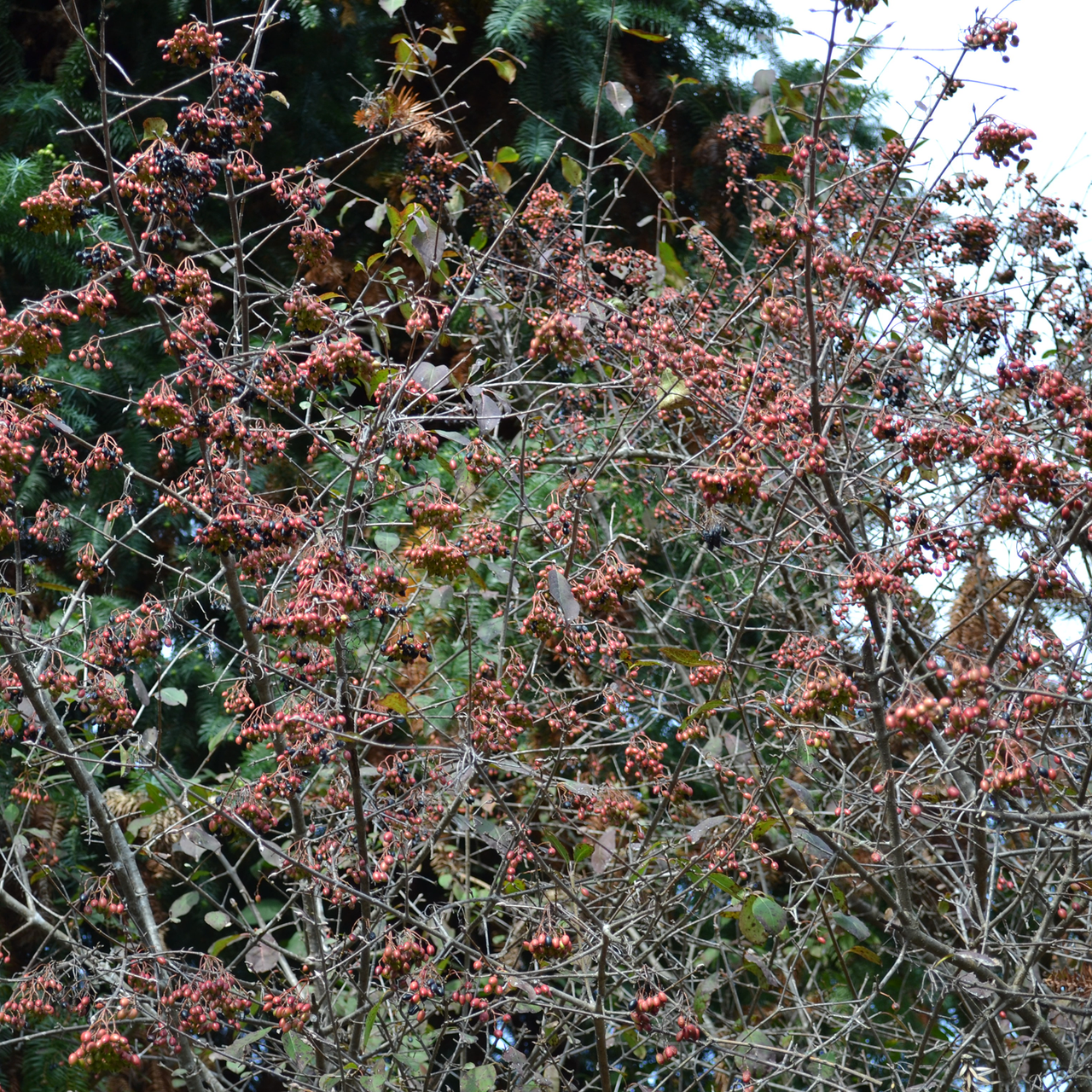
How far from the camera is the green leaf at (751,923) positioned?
253cm

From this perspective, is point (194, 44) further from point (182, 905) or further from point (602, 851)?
point (182, 905)

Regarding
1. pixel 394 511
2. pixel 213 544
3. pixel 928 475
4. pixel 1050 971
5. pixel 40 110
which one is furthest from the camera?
pixel 40 110

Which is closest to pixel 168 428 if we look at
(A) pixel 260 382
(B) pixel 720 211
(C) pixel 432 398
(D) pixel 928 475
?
(A) pixel 260 382

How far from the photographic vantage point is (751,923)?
2539 mm

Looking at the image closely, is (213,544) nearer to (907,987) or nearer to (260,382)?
(260,382)

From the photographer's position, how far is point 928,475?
283 centimetres

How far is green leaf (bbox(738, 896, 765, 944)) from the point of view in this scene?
2.53 meters

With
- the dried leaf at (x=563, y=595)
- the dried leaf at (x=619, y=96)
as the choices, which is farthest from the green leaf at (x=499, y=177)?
the dried leaf at (x=563, y=595)

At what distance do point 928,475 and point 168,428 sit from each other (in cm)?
199

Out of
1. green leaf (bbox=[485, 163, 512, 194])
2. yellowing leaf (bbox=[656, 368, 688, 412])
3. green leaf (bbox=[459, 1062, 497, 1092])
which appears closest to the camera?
yellowing leaf (bbox=[656, 368, 688, 412])

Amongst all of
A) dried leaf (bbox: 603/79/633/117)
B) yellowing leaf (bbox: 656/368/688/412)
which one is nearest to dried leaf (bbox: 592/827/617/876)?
yellowing leaf (bbox: 656/368/688/412)

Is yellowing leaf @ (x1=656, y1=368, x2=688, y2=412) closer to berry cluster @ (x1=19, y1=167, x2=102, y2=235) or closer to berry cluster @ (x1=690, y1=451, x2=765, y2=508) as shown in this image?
berry cluster @ (x1=690, y1=451, x2=765, y2=508)

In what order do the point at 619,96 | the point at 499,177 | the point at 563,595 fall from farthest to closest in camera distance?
the point at 499,177, the point at 619,96, the point at 563,595

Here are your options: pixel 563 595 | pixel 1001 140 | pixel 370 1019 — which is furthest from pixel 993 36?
pixel 370 1019
